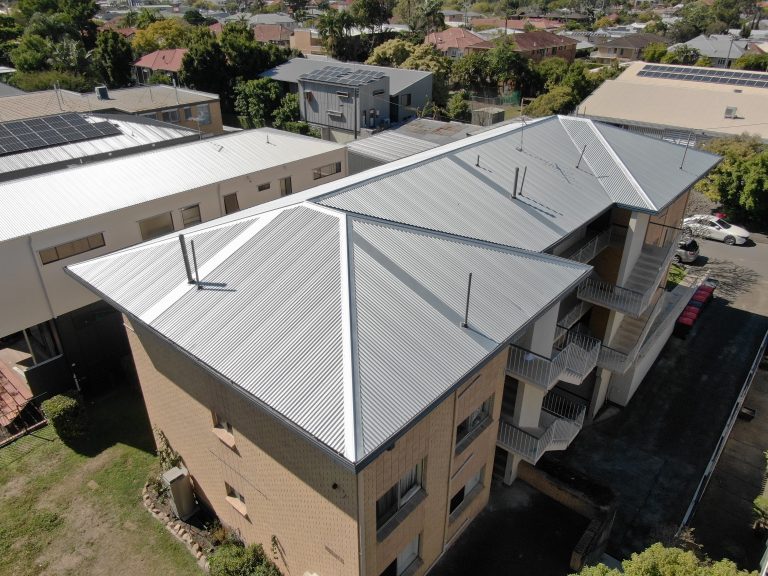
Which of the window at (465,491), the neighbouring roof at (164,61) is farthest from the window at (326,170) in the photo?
the neighbouring roof at (164,61)

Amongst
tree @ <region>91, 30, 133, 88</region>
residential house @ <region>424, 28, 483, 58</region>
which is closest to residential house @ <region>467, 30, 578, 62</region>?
residential house @ <region>424, 28, 483, 58</region>

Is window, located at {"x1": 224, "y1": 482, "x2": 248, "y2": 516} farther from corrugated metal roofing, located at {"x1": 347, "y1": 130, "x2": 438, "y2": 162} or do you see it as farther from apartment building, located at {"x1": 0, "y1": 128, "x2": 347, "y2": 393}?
corrugated metal roofing, located at {"x1": 347, "y1": 130, "x2": 438, "y2": 162}

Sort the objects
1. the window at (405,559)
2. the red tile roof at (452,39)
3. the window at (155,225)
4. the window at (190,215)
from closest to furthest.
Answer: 1. the window at (405,559)
2. the window at (155,225)
3. the window at (190,215)
4. the red tile roof at (452,39)

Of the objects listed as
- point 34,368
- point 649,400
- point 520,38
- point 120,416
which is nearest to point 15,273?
point 34,368

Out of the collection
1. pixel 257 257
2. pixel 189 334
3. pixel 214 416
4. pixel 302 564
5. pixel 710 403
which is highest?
pixel 257 257

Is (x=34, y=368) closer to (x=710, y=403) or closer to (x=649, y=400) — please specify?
(x=649, y=400)

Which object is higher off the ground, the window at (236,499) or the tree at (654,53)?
the tree at (654,53)

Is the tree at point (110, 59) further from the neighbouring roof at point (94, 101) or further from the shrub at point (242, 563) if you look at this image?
the shrub at point (242, 563)
